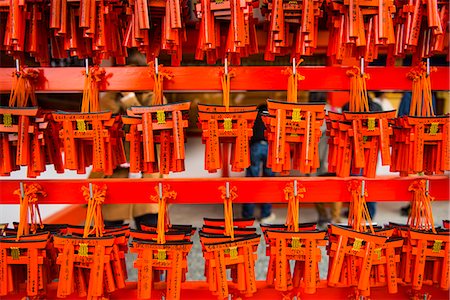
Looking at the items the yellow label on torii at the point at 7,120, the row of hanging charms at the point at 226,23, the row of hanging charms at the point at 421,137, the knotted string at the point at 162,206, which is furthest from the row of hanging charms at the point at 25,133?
the row of hanging charms at the point at 421,137

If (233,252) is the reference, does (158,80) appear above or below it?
above

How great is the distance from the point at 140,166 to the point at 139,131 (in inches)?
5.0

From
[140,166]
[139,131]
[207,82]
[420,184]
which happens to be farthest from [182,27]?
[420,184]

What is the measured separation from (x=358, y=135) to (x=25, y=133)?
117 cm

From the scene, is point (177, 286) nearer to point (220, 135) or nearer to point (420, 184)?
point (220, 135)

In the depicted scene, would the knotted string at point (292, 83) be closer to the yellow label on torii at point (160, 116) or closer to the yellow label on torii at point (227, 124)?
the yellow label on torii at point (227, 124)

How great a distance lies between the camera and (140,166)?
1.41 m

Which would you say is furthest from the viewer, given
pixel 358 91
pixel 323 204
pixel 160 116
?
pixel 323 204

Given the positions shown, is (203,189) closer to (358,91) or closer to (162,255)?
(162,255)

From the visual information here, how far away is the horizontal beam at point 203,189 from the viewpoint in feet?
4.97

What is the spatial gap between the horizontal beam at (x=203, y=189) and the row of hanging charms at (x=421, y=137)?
4.4 inches

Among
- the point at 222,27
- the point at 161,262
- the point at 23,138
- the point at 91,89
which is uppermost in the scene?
→ the point at 222,27

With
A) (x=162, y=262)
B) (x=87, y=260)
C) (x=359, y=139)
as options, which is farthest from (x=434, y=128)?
(x=87, y=260)

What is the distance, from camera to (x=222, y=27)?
4.71 ft
